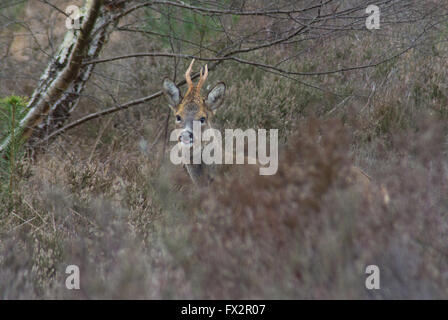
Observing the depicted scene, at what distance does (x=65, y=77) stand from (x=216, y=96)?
2.44m

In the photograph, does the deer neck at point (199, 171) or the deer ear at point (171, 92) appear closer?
the deer neck at point (199, 171)

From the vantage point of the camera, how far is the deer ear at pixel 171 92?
19.6 feet

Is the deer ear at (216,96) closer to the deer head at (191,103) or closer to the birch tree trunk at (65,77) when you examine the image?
the deer head at (191,103)

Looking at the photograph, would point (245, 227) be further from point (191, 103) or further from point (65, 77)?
point (65, 77)

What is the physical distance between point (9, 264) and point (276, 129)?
440cm

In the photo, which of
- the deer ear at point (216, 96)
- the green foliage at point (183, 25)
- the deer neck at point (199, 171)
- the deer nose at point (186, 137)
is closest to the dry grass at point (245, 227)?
the deer neck at point (199, 171)

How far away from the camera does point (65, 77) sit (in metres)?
7.28

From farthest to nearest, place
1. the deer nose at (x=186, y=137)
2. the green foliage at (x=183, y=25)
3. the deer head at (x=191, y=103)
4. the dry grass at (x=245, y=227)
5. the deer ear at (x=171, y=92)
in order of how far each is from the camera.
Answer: the green foliage at (x=183, y=25) < the deer ear at (x=171, y=92) < the deer head at (x=191, y=103) < the deer nose at (x=186, y=137) < the dry grass at (x=245, y=227)

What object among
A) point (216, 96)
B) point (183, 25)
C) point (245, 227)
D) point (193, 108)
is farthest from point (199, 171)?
point (183, 25)

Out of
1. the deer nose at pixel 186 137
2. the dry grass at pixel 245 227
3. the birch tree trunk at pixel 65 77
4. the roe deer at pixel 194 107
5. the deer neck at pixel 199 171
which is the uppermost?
the birch tree trunk at pixel 65 77

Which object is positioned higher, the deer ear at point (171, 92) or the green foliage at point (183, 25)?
the green foliage at point (183, 25)

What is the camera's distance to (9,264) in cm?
A: 473

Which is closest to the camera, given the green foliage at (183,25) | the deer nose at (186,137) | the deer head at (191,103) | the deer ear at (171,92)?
the deer nose at (186,137)
